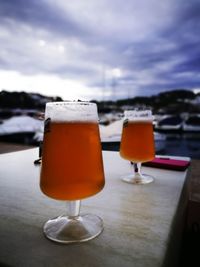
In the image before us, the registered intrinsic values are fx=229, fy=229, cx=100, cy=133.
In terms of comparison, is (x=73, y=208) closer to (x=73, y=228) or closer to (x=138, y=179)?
(x=73, y=228)

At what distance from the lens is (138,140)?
943 mm

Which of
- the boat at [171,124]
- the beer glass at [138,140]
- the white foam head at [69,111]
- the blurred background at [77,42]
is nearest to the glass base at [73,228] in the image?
the white foam head at [69,111]

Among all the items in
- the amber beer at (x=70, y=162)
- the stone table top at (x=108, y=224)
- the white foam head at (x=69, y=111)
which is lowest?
the stone table top at (x=108, y=224)

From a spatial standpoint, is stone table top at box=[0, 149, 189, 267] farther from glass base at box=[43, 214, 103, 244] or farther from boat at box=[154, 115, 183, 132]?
boat at box=[154, 115, 183, 132]

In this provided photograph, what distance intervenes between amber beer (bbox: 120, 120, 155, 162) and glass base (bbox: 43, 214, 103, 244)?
38 cm

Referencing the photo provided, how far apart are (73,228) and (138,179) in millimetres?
456

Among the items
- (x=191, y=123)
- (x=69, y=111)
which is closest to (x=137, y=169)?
(x=69, y=111)

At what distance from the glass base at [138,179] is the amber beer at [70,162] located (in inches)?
15.8

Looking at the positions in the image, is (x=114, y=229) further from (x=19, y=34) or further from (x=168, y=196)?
(x=19, y=34)

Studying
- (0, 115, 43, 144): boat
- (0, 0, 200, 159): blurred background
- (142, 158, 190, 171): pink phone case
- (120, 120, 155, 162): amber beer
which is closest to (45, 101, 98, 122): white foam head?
(120, 120, 155, 162): amber beer

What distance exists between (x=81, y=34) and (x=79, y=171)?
27.2 ft

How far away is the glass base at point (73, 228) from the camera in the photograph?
1.66 ft

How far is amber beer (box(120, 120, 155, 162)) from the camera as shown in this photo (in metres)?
0.93

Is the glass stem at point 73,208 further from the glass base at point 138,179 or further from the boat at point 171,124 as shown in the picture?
the boat at point 171,124
